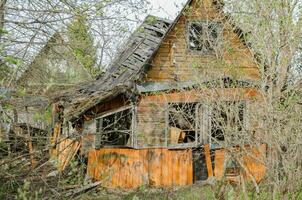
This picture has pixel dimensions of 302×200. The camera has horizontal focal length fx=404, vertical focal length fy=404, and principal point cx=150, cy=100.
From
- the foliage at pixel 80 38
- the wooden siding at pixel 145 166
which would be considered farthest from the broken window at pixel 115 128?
the foliage at pixel 80 38

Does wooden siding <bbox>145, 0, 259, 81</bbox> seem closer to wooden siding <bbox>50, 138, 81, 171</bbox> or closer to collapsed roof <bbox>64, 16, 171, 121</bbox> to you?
collapsed roof <bbox>64, 16, 171, 121</bbox>

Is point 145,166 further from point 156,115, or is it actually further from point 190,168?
point 156,115

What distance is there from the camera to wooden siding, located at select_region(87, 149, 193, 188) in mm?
12281

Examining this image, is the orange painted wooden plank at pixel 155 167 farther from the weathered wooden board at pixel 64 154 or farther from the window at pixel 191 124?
the weathered wooden board at pixel 64 154

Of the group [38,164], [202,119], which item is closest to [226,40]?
[202,119]

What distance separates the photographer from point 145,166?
40.4 ft

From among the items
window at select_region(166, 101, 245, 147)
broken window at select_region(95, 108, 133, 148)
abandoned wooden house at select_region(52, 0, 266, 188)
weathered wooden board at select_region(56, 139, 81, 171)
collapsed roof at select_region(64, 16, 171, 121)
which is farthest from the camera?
broken window at select_region(95, 108, 133, 148)

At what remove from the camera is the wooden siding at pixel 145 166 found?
40.3 feet

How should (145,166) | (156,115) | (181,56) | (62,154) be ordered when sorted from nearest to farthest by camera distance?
(62,154) → (145,166) → (156,115) → (181,56)

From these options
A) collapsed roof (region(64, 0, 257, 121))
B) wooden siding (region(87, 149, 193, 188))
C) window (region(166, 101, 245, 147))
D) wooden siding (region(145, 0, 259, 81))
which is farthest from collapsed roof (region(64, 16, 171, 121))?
wooden siding (region(87, 149, 193, 188))

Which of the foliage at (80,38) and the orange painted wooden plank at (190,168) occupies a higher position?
the foliage at (80,38)

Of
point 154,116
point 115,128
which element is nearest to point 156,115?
point 154,116

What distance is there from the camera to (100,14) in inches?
262

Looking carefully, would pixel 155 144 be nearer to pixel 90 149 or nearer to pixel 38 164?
pixel 90 149
